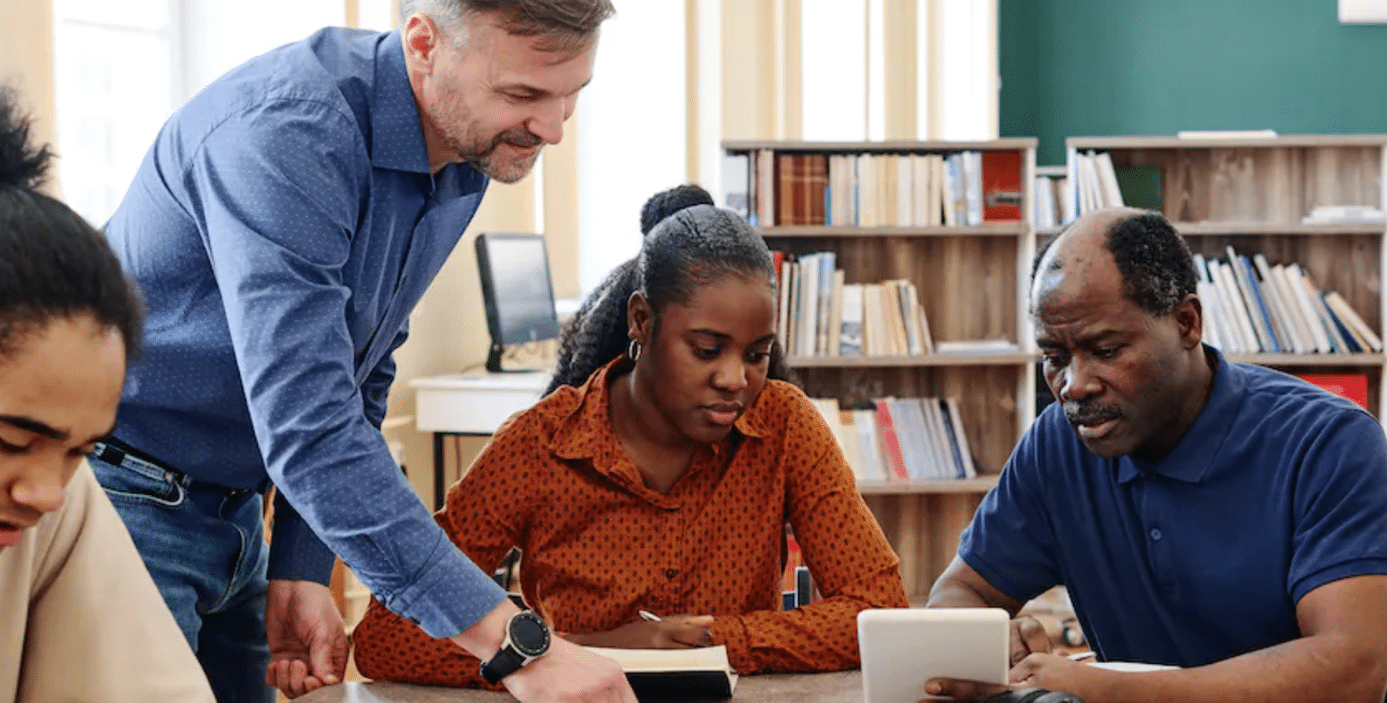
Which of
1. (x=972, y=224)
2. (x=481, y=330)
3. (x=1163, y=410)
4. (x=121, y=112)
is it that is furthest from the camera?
(x=481, y=330)

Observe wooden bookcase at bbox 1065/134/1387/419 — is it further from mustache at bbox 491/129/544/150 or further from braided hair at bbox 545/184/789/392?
mustache at bbox 491/129/544/150

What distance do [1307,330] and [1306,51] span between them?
4.16 m

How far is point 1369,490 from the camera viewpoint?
63.8 inches

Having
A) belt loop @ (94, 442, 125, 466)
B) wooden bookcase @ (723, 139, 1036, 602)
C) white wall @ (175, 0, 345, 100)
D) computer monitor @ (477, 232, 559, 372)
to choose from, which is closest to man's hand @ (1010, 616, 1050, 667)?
belt loop @ (94, 442, 125, 466)

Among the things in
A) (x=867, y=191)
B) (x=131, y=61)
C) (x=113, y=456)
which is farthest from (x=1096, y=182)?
(x=113, y=456)

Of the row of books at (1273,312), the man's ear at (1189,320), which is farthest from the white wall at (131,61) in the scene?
the row of books at (1273,312)

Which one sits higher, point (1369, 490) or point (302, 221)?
point (302, 221)

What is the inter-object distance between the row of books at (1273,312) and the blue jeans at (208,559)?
3.46m

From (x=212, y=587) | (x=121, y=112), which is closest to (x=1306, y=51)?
(x=121, y=112)

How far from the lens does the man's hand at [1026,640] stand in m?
1.70

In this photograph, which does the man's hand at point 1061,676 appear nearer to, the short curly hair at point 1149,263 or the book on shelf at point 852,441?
the short curly hair at point 1149,263

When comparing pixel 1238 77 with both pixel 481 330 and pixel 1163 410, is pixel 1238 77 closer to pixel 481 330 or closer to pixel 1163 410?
pixel 481 330

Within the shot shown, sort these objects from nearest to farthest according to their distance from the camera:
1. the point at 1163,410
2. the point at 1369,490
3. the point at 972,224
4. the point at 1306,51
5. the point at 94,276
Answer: the point at 94,276 → the point at 1369,490 → the point at 1163,410 → the point at 972,224 → the point at 1306,51

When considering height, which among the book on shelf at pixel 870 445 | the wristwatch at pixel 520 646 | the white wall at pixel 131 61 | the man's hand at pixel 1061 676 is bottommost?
the book on shelf at pixel 870 445
